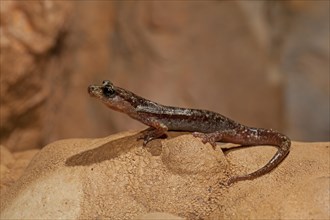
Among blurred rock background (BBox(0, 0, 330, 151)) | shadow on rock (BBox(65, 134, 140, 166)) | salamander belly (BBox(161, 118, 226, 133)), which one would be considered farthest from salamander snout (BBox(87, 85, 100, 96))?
blurred rock background (BBox(0, 0, 330, 151))

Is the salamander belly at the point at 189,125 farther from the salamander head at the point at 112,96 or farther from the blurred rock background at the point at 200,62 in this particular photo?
the blurred rock background at the point at 200,62

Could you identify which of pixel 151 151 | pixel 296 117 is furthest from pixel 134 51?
pixel 151 151

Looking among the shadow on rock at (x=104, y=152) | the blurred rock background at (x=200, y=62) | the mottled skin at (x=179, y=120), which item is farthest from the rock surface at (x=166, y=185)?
the blurred rock background at (x=200, y=62)

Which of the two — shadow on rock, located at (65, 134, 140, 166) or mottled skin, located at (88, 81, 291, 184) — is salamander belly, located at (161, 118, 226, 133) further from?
shadow on rock, located at (65, 134, 140, 166)

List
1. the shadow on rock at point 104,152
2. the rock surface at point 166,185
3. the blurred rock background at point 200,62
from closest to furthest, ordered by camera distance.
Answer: the rock surface at point 166,185
the shadow on rock at point 104,152
the blurred rock background at point 200,62

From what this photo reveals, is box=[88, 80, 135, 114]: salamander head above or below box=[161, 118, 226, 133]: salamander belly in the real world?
above

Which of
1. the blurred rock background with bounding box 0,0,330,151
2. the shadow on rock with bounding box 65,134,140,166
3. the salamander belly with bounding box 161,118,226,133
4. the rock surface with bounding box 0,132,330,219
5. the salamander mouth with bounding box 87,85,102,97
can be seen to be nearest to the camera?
the rock surface with bounding box 0,132,330,219

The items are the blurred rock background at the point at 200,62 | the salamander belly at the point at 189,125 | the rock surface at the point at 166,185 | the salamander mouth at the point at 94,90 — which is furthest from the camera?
the blurred rock background at the point at 200,62
